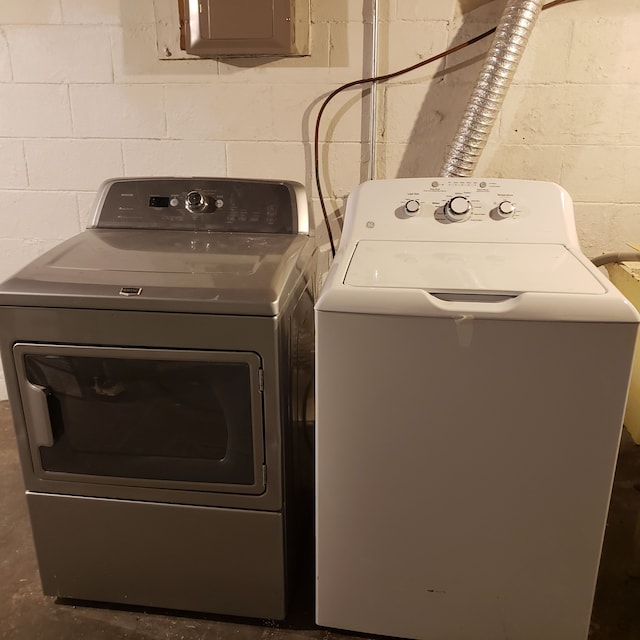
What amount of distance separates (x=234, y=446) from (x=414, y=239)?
27.2 inches

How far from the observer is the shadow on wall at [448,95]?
6.75 ft

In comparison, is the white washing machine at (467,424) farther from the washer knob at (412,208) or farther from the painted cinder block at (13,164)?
the painted cinder block at (13,164)

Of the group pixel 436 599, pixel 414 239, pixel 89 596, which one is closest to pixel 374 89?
pixel 414 239

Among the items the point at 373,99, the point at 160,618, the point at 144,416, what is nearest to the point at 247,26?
the point at 373,99

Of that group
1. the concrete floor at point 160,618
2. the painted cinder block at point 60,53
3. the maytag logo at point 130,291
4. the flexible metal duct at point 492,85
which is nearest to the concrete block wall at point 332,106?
Result: the painted cinder block at point 60,53

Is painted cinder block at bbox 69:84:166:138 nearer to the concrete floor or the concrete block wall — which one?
the concrete block wall

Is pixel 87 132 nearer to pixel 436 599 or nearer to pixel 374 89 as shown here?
pixel 374 89

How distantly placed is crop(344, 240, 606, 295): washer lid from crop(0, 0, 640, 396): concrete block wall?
26.5 inches

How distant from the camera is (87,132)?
2314 millimetres

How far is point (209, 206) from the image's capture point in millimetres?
1942

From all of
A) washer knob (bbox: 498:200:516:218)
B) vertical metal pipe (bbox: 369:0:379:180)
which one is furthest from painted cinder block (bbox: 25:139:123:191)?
washer knob (bbox: 498:200:516:218)

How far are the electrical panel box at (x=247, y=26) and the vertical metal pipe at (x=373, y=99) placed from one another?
21cm

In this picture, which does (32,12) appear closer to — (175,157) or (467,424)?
(175,157)

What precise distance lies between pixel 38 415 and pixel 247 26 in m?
1.33
